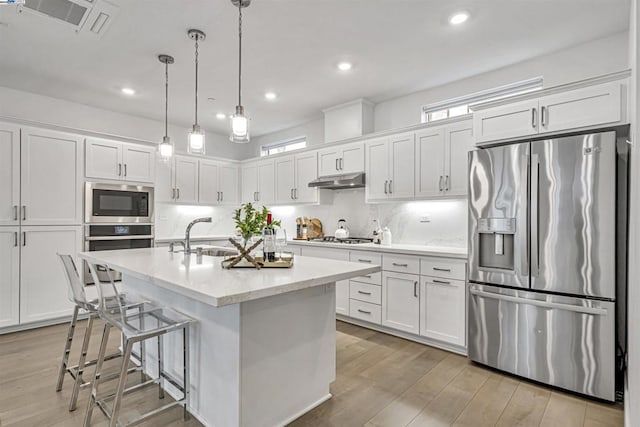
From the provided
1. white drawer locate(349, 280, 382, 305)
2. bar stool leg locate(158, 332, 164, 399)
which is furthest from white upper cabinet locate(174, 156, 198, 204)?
bar stool leg locate(158, 332, 164, 399)

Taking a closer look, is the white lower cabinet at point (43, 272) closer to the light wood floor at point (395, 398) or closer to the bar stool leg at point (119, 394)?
the light wood floor at point (395, 398)

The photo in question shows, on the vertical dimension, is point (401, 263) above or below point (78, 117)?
below

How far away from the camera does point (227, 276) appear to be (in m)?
1.82

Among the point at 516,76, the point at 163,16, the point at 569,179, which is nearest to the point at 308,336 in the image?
the point at 569,179

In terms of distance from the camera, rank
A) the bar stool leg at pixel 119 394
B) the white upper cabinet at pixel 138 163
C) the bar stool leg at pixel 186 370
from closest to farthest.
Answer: the bar stool leg at pixel 119 394 → the bar stool leg at pixel 186 370 → the white upper cabinet at pixel 138 163

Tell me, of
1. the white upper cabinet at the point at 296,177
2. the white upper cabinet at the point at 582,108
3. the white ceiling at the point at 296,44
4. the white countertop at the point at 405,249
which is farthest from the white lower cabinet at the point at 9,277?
the white upper cabinet at the point at 582,108

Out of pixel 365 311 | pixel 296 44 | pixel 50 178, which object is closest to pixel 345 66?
pixel 296 44

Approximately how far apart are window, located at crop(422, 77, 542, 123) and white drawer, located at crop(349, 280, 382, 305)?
2069 mm

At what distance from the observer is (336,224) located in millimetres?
4941

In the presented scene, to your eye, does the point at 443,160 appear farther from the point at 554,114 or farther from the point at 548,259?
the point at 548,259

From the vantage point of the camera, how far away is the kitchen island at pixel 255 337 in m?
1.75

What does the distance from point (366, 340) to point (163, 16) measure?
345 cm

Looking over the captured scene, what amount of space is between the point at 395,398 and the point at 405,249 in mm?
1506

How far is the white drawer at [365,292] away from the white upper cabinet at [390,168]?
1.06 m
